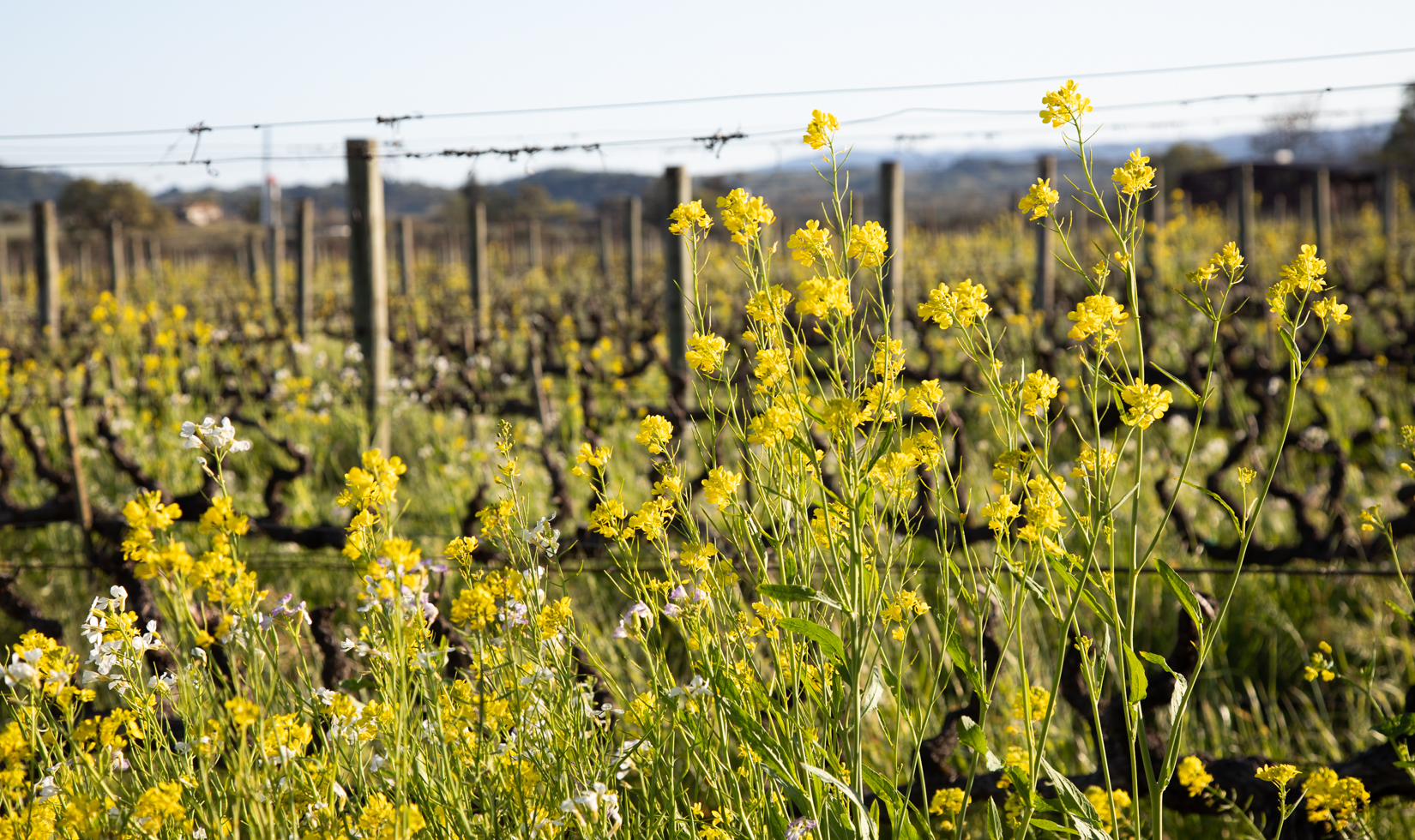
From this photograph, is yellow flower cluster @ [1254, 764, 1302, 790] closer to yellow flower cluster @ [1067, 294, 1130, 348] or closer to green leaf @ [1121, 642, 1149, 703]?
green leaf @ [1121, 642, 1149, 703]

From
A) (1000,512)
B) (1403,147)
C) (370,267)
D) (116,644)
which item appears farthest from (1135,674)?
(1403,147)

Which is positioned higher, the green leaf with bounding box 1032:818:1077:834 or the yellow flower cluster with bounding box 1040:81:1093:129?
the yellow flower cluster with bounding box 1040:81:1093:129

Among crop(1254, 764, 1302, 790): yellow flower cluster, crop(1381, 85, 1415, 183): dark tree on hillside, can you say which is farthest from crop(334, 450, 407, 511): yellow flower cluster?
crop(1381, 85, 1415, 183): dark tree on hillside

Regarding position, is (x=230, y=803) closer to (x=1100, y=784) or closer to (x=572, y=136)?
(x=1100, y=784)

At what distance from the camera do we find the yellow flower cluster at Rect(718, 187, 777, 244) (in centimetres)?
135

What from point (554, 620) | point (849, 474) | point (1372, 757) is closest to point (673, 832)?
point (554, 620)

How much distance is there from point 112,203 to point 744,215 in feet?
189

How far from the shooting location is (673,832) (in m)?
1.39

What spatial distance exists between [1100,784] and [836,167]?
1429mm

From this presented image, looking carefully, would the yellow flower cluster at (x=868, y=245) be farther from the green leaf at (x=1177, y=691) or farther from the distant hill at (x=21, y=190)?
the distant hill at (x=21, y=190)

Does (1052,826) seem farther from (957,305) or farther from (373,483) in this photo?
(373,483)

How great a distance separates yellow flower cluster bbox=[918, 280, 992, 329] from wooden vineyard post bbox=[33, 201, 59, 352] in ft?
29.4

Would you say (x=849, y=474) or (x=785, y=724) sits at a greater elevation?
(x=849, y=474)

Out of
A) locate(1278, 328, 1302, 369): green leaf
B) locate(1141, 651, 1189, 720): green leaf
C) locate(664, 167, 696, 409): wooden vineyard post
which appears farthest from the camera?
locate(664, 167, 696, 409): wooden vineyard post
